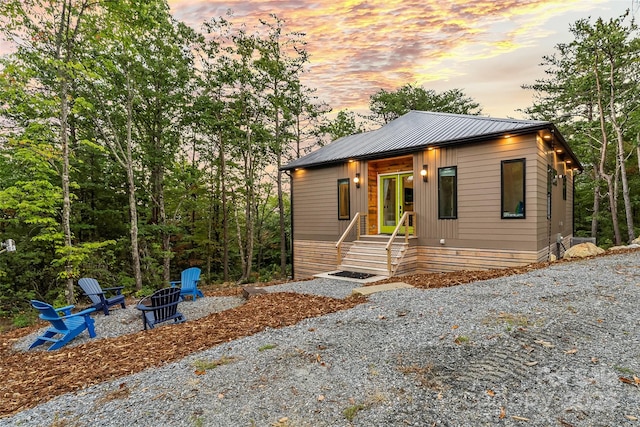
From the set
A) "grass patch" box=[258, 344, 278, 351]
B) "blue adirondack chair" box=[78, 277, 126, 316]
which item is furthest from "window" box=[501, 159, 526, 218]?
"blue adirondack chair" box=[78, 277, 126, 316]

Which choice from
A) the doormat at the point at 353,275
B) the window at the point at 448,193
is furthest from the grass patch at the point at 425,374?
the window at the point at 448,193

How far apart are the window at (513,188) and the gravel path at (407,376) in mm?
3707

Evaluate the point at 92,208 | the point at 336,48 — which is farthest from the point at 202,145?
the point at 336,48

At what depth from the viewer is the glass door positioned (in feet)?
32.5

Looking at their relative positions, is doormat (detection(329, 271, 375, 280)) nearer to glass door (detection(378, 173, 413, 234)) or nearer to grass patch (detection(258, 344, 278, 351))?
glass door (detection(378, 173, 413, 234))

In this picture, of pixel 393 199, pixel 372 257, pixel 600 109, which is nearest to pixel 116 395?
pixel 372 257

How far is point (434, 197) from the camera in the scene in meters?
8.98

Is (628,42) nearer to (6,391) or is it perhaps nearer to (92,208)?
(6,391)

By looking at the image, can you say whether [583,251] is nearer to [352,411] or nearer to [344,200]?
[344,200]

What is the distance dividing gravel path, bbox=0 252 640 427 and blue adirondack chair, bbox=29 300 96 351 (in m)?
2.49

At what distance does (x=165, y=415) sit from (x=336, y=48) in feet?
43.4

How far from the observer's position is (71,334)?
4.82 metres

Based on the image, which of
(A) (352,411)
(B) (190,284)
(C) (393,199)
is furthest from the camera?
(C) (393,199)

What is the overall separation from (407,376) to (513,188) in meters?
6.76
